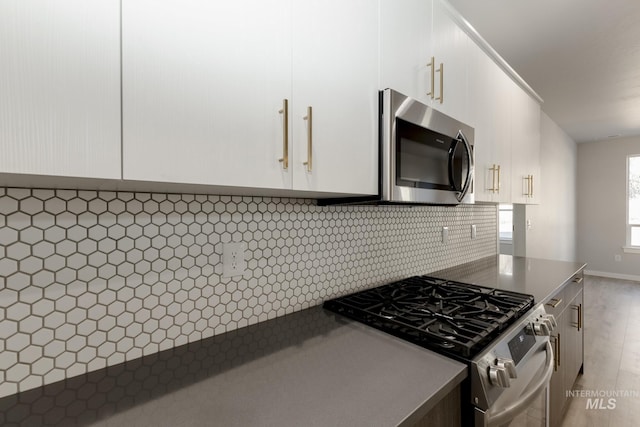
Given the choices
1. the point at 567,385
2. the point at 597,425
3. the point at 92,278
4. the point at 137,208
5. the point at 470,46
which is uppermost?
the point at 470,46

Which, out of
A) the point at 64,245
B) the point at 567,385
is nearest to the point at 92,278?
the point at 64,245

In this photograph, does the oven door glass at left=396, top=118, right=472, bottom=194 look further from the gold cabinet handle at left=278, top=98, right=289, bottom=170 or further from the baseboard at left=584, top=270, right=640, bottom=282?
the baseboard at left=584, top=270, right=640, bottom=282

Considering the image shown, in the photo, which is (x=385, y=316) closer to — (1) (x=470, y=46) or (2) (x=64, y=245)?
(2) (x=64, y=245)

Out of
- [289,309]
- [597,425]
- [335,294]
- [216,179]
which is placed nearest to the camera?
[216,179]

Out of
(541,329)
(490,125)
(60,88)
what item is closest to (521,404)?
(541,329)

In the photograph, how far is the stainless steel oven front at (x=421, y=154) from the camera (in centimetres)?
106

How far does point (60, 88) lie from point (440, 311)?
49.0 inches

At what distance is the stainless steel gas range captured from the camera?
2.72 ft

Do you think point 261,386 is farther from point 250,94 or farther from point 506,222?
point 506,222

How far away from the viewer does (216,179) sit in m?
0.68

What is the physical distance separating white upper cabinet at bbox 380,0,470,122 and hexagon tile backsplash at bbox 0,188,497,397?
613 mm

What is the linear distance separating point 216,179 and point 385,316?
0.76 metres

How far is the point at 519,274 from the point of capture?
1.93 meters

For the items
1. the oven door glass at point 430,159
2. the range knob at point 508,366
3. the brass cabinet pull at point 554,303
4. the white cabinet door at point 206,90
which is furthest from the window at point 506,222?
the white cabinet door at point 206,90
